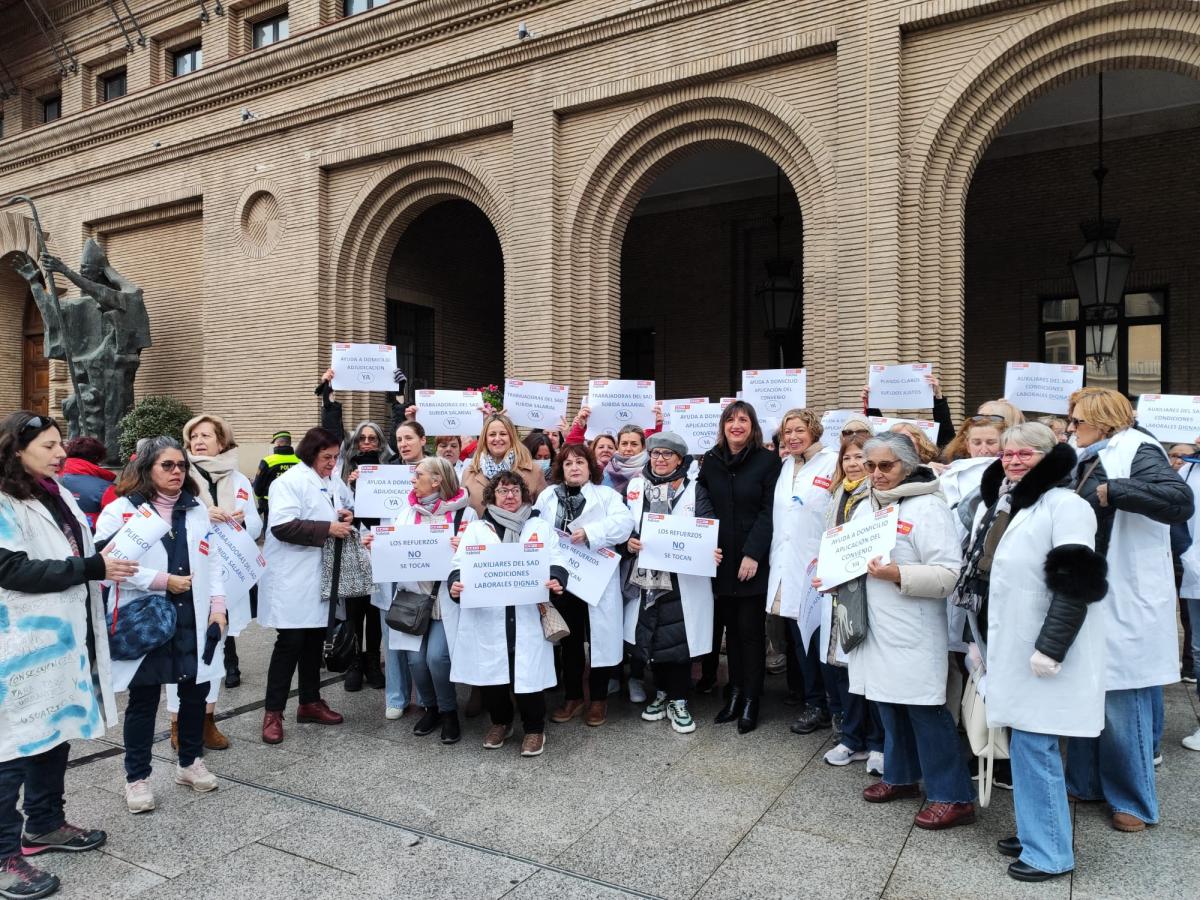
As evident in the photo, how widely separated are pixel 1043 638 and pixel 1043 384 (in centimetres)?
440

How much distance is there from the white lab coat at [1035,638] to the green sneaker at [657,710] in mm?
2497

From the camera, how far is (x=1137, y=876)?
137 inches

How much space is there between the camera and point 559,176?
11656mm

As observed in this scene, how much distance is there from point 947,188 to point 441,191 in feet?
25.1

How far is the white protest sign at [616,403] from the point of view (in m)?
7.12

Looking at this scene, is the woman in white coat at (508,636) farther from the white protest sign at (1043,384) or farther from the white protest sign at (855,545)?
the white protest sign at (1043,384)

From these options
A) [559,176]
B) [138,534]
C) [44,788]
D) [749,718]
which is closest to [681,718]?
[749,718]

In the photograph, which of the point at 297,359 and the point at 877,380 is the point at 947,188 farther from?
the point at 297,359

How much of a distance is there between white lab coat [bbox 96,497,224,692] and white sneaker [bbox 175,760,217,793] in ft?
1.57

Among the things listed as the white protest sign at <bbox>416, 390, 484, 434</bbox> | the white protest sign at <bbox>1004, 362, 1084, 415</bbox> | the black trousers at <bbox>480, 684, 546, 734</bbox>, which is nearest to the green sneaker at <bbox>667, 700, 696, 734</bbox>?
the black trousers at <bbox>480, 684, 546, 734</bbox>

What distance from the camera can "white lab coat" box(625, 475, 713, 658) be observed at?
5305 millimetres

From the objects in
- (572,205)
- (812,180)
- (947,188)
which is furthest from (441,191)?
(947,188)

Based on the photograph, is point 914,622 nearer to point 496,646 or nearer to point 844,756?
point 844,756


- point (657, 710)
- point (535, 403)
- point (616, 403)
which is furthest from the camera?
point (535, 403)
